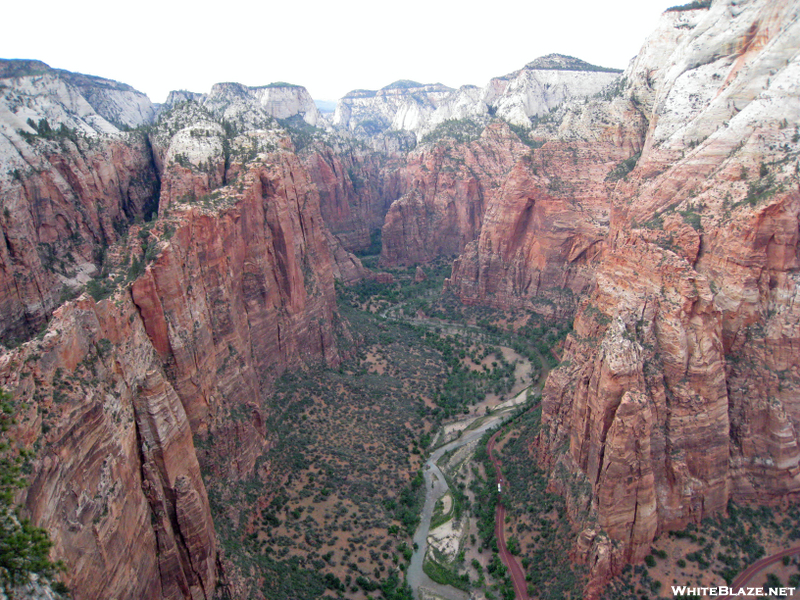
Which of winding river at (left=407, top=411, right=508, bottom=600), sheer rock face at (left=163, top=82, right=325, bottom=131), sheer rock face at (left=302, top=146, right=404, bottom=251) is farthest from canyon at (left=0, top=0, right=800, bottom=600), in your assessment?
sheer rock face at (left=302, top=146, right=404, bottom=251)

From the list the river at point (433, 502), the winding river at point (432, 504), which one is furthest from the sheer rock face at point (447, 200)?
the winding river at point (432, 504)

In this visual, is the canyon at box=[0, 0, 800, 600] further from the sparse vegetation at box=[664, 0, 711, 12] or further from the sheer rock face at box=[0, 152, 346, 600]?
the sparse vegetation at box=[664, 0, 711, 12]

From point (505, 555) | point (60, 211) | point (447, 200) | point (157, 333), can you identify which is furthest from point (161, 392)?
point (447, 200)

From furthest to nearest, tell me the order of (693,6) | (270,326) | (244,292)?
(693,6) → (270,326) → (244,292)

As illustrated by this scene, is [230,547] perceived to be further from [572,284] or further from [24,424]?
[572,284]

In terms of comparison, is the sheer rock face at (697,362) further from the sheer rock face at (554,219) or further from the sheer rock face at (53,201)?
the sheer rock face at (53,201)

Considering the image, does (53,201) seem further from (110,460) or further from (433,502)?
(433,502)
